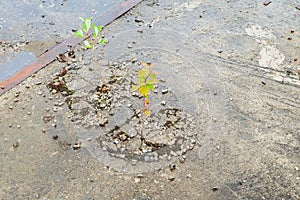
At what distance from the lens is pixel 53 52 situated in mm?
2762

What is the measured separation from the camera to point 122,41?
9.30 ft

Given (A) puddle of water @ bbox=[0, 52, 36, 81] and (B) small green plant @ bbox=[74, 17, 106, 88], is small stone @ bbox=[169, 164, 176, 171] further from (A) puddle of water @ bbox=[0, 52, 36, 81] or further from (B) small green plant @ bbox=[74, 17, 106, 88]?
(A) puddle of water @ bbox=[0, 52, 36, 81]

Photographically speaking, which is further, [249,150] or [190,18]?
[190,18]

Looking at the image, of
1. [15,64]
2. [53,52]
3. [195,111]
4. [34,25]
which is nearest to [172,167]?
[195,111]

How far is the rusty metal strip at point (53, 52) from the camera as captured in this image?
8.29ft

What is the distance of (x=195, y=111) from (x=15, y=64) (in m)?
1.47

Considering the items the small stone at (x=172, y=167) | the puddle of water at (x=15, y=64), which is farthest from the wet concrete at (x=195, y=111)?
the puddle of water at (x=15, y=64)

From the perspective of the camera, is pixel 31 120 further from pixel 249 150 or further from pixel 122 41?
pixel 249 150

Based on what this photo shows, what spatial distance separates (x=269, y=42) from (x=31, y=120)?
193cm

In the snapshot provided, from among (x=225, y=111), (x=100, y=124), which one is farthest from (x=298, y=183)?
(x=100, y=124)

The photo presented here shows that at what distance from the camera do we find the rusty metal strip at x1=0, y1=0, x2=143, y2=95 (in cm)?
253

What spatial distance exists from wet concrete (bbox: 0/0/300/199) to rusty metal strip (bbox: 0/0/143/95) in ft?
0.18

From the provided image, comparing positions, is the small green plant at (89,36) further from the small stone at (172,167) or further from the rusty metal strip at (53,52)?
the small stone at (172,167)

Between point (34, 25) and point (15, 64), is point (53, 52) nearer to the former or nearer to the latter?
point (15, 64)
